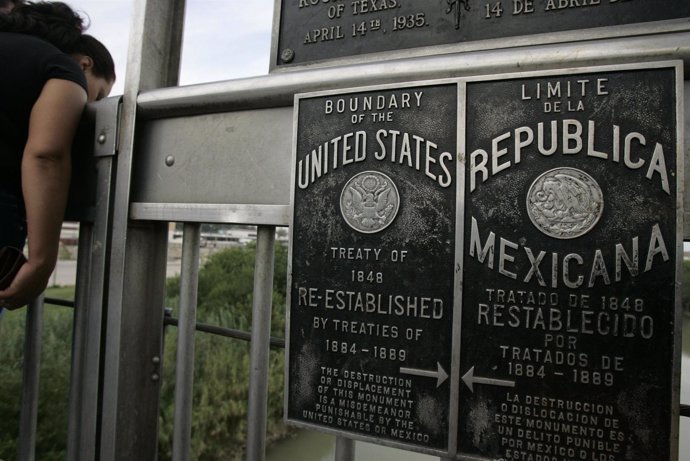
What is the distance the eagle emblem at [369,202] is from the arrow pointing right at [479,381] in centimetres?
54

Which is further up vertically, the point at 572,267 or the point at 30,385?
the point at 572,267

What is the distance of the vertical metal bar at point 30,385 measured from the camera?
2076 millimetres

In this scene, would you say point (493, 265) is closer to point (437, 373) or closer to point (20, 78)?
point (437, 373)

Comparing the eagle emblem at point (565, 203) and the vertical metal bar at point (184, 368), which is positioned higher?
the eagle emblem at point (565, 203)

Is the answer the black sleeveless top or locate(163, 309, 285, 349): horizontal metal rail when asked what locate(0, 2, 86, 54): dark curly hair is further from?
locate(163, 309, 285, 349): horizontal metal rail

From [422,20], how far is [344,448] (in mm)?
1565

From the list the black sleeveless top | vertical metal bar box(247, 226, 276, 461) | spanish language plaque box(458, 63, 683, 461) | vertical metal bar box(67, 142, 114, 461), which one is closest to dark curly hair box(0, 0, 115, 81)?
the black sleeveless top

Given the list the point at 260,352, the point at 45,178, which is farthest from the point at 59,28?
the point at 260,352

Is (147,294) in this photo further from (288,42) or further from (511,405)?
(511,405)

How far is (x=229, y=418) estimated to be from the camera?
7.88 meters

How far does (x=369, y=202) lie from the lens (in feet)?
5.01

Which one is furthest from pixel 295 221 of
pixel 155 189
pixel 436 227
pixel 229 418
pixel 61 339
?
pixel 61 339

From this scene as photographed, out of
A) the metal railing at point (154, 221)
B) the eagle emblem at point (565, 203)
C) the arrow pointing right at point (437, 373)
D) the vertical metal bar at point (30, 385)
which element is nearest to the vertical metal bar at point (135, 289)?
the metal railing at point (154, 221)

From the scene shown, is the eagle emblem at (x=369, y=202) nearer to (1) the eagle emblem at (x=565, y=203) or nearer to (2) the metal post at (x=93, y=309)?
(1) the eagle emblem at (x=565, y=203)
